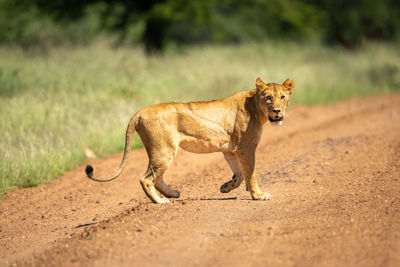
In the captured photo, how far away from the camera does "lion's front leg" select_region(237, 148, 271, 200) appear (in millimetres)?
6113

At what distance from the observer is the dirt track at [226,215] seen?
446 centimetres

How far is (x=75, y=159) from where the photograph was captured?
29.9 feet

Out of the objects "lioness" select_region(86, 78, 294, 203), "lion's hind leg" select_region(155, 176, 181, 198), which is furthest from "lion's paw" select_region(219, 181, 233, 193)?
"lion's hind leg" select_region(155, 176, 181, 198)

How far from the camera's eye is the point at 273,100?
5969 millimetres

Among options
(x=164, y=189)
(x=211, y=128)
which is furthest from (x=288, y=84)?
(x=164, y=189)

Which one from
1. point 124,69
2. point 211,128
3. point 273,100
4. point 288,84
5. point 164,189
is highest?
point 288,84

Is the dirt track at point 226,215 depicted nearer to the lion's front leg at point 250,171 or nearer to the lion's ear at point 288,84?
the lion's front leg at point 250,171

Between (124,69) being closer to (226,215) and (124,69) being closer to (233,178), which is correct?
(233,178)

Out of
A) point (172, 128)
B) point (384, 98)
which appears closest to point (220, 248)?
point (172, 128)

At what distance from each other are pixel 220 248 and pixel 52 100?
7238mm

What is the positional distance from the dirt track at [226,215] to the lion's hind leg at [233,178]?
14cm

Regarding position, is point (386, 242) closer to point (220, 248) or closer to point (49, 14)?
point (220, 248)

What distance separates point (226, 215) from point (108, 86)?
306 inches

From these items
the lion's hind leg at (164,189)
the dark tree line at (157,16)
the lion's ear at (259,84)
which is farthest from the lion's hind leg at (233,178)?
the dark tree line at (157,16)
